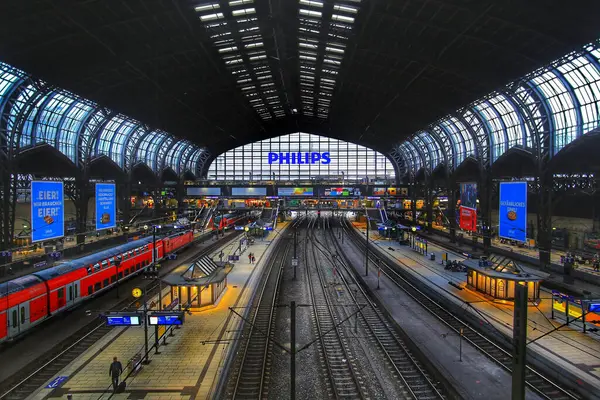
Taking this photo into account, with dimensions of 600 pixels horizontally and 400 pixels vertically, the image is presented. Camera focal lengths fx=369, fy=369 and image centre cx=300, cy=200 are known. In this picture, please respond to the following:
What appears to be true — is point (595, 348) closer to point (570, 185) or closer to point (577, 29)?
point (577, 29)

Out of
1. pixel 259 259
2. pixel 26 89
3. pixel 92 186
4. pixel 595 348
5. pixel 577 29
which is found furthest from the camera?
pixel 92 186

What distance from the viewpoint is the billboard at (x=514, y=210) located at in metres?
27.3

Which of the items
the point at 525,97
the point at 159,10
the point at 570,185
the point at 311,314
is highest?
the point at 159,10

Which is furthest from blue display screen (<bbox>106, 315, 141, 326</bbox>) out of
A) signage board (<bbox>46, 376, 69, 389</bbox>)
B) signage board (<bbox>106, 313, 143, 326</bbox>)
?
signage board (<bbox>46, 376, 69, 389</bbox>)

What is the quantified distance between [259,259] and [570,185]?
32.4 metres

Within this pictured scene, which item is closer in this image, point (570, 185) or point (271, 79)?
point (570, 185)

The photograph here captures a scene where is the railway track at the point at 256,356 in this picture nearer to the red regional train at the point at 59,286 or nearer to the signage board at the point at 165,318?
the signage board at the point at 165,318

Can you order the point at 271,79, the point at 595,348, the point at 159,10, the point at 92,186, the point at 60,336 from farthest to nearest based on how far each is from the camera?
the point at 92,186, the point at 271,79, the point at 159,10, the point at 60,336, the point at 595,348

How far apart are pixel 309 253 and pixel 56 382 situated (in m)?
34.5

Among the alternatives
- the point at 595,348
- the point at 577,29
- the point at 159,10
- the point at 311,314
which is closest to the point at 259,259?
the point at 311,314

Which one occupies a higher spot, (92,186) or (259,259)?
(92,186)

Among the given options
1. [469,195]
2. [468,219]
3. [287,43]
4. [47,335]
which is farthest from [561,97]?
[47,335]

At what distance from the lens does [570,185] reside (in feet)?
121

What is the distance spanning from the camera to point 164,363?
50.4 ft
